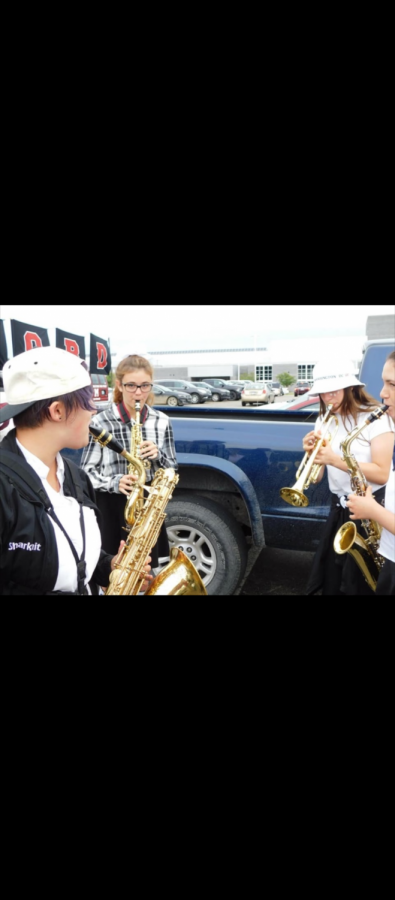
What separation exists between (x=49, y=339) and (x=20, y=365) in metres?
0.67

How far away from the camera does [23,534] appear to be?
1.93 m

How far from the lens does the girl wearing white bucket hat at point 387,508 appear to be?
91.9 inches

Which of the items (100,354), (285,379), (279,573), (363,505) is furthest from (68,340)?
(279,573)

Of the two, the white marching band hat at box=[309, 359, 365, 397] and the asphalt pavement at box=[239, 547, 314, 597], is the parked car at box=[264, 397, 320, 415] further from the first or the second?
the asphalt pavement at box=[239, 547, 314, 597]

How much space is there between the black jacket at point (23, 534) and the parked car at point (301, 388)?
1483 millimetres

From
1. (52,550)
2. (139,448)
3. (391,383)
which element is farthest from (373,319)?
(52,550)

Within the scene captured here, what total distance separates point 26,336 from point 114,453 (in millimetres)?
778

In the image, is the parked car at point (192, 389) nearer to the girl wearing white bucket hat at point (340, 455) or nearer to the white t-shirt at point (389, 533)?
the girl wearing white bucket hat at point (340, 455)

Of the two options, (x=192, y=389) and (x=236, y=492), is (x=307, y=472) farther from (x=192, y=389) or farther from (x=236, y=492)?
(x=192, y=389)

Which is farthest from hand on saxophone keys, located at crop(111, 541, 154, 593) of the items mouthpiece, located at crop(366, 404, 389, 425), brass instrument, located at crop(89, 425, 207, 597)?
mouthpiece, located at crop(366, 404, 389, 425)

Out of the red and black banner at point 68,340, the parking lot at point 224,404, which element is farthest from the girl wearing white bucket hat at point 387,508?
the red and black banner at point 68,340

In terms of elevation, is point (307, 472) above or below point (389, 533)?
above

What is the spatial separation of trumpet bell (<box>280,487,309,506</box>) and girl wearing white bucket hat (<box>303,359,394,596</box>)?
0.51ft

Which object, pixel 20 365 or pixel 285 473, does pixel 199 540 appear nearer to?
pixel 285 473
